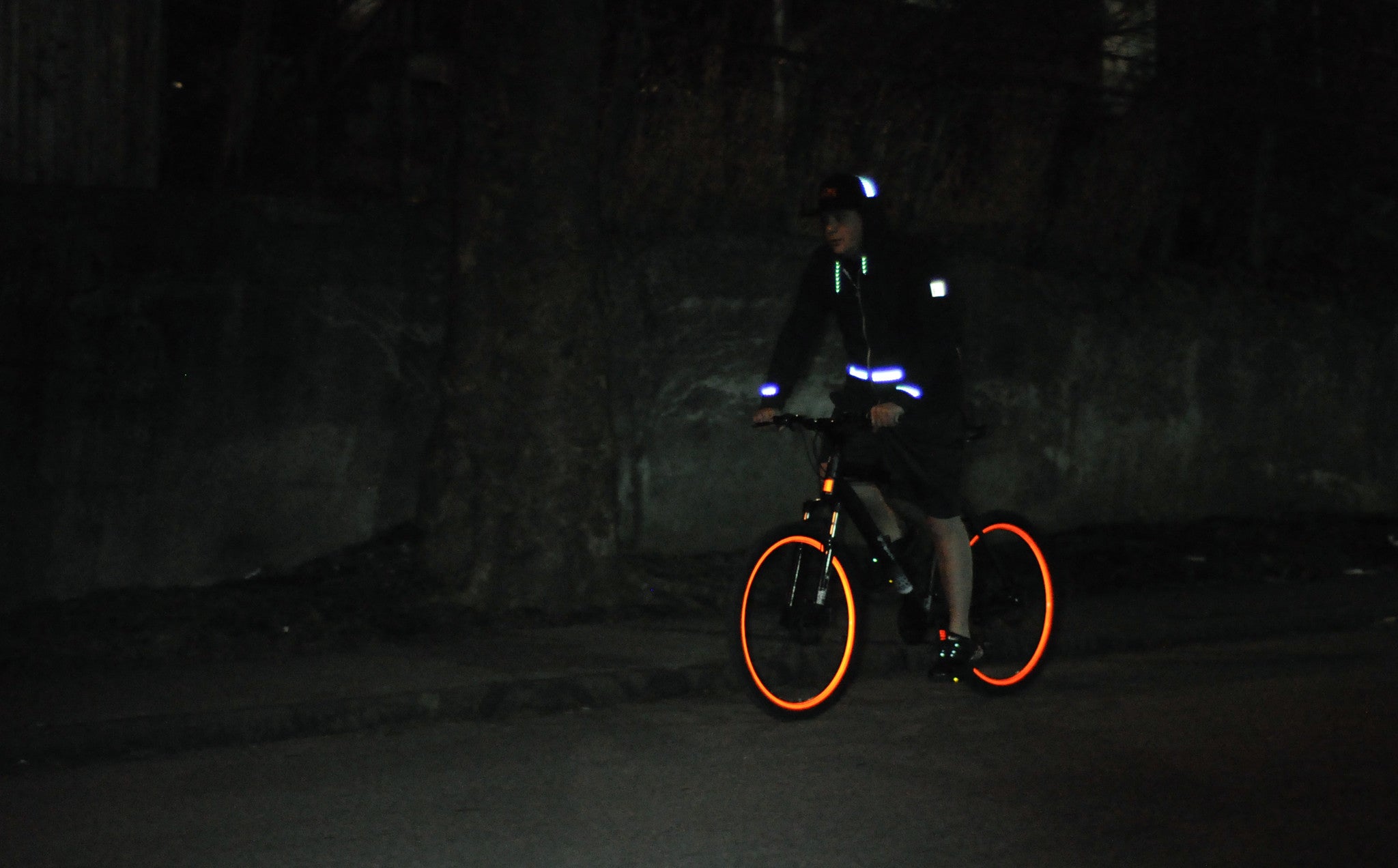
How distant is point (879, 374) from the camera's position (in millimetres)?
6238

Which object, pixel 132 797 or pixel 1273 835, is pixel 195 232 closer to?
pixel 132 797

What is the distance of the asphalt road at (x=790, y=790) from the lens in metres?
4.62

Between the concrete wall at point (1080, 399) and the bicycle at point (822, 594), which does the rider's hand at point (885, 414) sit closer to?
the bicycle at point (822, 594)

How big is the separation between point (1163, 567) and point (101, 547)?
20.9ft

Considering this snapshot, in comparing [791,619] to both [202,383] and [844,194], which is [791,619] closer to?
[844,194]

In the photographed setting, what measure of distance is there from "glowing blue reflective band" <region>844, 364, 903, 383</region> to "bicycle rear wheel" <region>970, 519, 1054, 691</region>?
2.68ft

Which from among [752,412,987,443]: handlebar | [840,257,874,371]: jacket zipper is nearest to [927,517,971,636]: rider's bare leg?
[752,412,987,443]: handlebar

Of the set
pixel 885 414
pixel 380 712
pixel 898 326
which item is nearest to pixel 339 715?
pixel 380 712

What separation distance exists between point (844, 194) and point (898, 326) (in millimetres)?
548

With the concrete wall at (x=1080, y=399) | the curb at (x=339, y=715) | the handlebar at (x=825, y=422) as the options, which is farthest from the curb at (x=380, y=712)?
the concrete wall at (x=1080, y=399)

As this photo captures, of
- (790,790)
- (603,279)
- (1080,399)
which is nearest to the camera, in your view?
(790,790)

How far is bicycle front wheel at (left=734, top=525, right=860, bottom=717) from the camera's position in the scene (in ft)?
20.1

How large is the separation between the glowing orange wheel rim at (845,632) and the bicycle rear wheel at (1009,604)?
25.7 inches

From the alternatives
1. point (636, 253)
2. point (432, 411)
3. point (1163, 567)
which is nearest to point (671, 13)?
point (636, 253)
